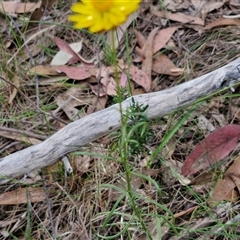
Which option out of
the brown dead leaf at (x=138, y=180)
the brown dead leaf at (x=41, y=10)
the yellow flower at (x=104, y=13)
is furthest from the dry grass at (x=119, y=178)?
the yellow flower at (x=104, y=13)

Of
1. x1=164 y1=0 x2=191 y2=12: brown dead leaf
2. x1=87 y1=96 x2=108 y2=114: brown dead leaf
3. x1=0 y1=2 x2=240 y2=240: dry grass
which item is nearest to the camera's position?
x1=0 y1=2 x2=240 y2=240: dry grass

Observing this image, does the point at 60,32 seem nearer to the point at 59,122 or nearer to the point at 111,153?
the point at 59,122

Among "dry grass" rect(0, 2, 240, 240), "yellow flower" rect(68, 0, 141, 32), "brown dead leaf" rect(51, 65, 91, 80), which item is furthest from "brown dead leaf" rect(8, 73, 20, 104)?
"yellow flower" rect(68, 0, 141, 32)

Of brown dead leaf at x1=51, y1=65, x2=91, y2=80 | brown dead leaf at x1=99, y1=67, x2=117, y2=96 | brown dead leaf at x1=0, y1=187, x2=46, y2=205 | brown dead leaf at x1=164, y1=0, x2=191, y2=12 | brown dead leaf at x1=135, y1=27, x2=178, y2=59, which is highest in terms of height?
brown dead leaf at x1=164, y1=0, x2=191, y2=12

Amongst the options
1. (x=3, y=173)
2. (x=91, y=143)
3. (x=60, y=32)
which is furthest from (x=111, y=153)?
(x=60, y=32)

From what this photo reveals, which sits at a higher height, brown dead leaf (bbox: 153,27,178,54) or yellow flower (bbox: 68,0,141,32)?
yellow flower (bbox: 68,0,141,32)

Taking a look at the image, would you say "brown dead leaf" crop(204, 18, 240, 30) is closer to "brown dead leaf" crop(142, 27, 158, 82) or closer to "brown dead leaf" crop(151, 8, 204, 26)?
"brown dead leaf" crop(151, 8, 204, 26)

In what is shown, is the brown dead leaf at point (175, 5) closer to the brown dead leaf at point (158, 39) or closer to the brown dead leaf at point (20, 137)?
the brown dead leaf at point (158, 39)
